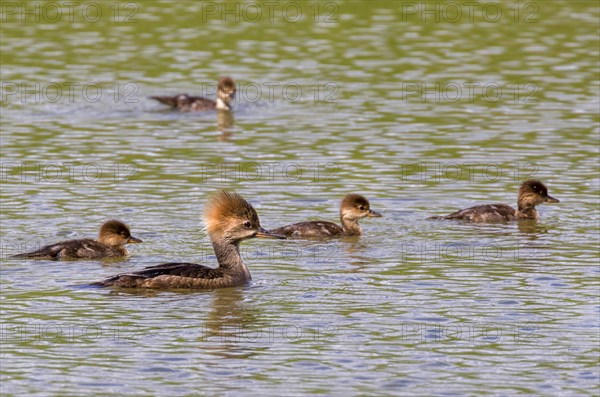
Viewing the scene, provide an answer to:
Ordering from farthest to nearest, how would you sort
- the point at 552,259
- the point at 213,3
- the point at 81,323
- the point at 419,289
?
the point at 213,3, the point at 552,259, the point at 419,289, the point at 81,323

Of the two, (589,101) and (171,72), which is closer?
(589,101)

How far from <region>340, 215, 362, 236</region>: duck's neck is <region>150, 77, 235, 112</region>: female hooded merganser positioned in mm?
7553

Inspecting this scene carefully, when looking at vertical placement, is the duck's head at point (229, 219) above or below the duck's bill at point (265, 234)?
above

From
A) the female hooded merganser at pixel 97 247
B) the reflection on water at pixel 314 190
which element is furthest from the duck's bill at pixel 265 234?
the female hooded merganser at pixel 97 247

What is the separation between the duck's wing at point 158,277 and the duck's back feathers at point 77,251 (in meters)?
1.38

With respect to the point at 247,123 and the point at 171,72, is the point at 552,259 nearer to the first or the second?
the point at 247,123

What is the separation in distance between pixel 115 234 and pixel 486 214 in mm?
4545

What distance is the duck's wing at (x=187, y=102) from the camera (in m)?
24.5

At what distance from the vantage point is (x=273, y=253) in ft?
53.1

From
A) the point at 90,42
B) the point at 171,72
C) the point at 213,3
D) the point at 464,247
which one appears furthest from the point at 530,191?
the point at 213,3

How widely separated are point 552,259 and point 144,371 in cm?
580

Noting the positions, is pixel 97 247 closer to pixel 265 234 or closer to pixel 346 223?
pixel 265 234

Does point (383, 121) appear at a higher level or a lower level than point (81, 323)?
higher

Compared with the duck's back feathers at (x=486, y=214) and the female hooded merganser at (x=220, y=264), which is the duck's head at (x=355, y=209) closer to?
the duck's back feathers at (x=486, y=214)
